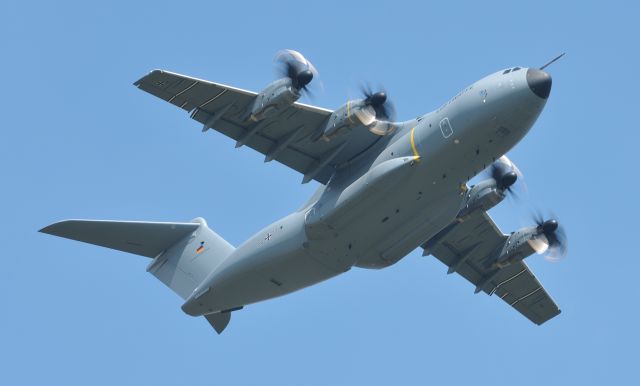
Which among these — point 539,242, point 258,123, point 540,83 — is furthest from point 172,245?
point 540,83

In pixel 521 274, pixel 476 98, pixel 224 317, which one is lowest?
pixel 521 274

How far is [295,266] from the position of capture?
3028 cm

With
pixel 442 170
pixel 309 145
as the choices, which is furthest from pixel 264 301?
pixel 442 170

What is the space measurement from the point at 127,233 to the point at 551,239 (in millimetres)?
11398

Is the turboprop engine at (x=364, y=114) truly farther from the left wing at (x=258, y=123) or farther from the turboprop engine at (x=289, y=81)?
the turboprop engine at (x=289, y=81)

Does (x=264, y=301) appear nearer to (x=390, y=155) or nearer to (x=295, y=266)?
(x=295, y=266)

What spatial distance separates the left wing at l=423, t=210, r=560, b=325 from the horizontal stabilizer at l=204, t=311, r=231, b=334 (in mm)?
5844

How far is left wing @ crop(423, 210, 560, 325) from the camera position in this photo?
33.6m

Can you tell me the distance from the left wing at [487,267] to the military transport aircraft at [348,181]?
4.2 inches

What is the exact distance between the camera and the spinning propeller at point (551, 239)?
31.9m

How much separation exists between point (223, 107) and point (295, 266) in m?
4.37

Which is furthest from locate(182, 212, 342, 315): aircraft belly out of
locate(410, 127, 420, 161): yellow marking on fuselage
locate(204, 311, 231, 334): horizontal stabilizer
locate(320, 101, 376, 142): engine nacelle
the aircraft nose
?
the aircraft nose

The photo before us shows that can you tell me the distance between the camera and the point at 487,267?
34.3 m

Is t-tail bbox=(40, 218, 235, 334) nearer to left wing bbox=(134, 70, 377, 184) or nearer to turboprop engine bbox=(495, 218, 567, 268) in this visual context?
left wing bbox=(134, 70, 377, 184)
